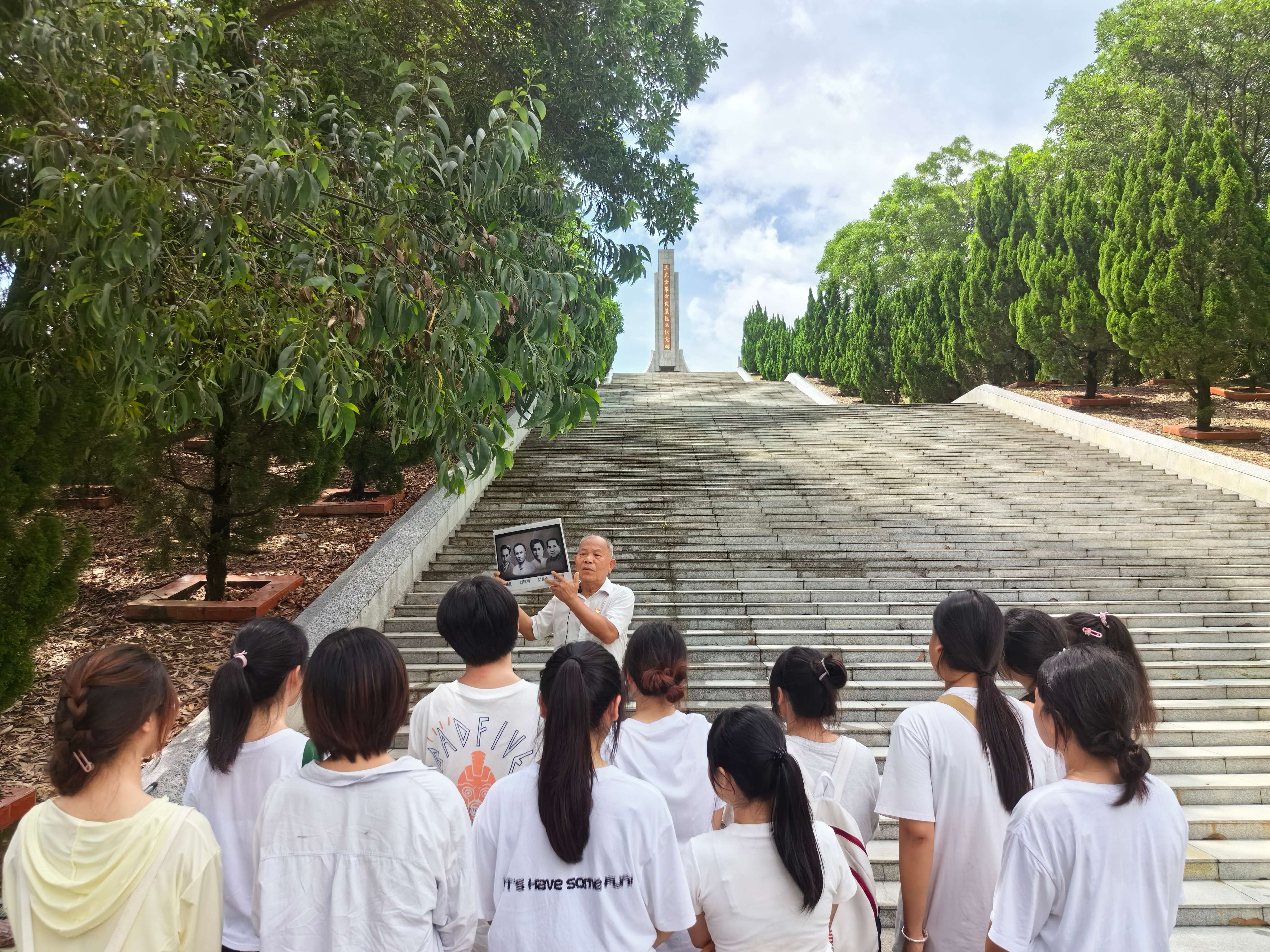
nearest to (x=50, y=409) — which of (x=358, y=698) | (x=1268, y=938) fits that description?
(x=358, y=698)

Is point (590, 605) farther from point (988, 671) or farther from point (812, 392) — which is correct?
point (812, 392)

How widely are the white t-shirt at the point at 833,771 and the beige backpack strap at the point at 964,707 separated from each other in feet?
0.95

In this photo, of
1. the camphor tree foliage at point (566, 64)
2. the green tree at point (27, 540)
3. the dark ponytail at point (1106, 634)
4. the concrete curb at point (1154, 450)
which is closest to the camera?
the dark ponytail at point (1106, 634)

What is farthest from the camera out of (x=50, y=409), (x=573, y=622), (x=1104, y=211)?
(x=1104, y=211)

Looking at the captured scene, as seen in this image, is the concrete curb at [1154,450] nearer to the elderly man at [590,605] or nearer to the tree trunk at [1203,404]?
the tree trunk at [1203,404]

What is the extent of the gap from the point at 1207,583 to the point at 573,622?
23.8 feet

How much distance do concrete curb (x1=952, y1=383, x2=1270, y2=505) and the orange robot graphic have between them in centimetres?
1121

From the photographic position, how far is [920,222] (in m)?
33.3

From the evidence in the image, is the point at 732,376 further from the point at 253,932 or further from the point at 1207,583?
the point at 253,932

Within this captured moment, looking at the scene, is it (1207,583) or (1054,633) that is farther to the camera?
(1207,583)

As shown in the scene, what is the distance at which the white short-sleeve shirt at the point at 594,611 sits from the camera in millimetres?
3617

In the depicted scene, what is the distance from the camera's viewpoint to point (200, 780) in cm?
215

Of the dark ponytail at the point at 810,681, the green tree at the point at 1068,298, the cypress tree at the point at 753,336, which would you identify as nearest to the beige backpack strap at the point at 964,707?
the dark ponytail at the point at 810,681

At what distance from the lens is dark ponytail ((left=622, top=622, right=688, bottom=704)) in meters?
2.41
